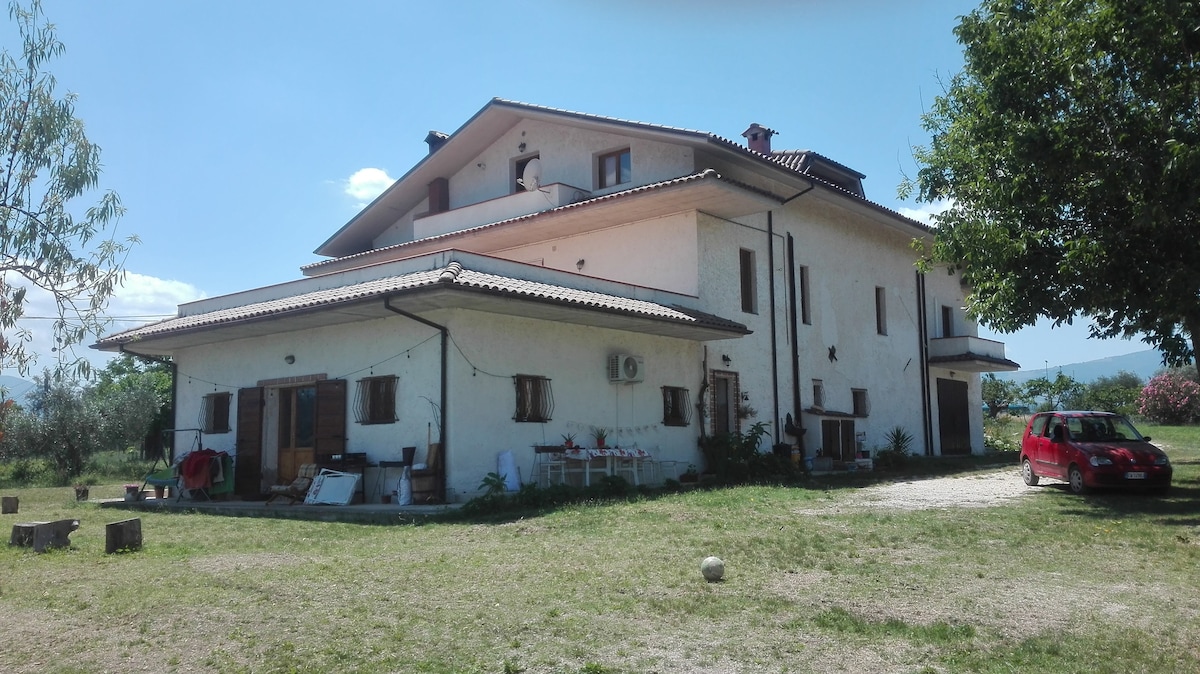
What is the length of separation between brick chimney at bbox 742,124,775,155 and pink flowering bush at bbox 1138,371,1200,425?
27096 mm

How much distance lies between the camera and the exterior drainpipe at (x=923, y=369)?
2745 centimetres

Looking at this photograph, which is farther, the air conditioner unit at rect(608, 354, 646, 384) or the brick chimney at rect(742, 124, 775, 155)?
the brick chimney at rect(742, 124, 775, 155)

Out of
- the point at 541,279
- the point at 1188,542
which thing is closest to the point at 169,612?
the point at 1188,542

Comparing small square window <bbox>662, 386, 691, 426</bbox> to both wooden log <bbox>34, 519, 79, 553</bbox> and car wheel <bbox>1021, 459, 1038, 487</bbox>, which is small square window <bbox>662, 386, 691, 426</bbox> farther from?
wooden log <bbox>34, 519, 79, 553</bbox>

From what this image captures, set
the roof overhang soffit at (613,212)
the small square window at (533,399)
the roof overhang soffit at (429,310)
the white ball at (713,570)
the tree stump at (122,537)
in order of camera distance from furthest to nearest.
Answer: the roof overhang soffit at (613,212)
the small square window at (533,399)
the roof overhang soffit at (429,310)
the tree stump at (122,537)
the white ball at (713,570)

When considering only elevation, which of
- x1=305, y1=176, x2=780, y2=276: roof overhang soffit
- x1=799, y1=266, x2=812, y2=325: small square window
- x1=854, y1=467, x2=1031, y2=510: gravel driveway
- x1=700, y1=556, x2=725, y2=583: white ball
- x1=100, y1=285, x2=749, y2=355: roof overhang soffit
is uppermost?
x1=305, y1=176, x2=780, y2=276: roof overhang soffit

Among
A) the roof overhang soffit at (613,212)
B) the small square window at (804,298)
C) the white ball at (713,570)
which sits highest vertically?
the roof overhang soffit at (613,212)

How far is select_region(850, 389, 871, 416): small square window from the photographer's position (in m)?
24.5

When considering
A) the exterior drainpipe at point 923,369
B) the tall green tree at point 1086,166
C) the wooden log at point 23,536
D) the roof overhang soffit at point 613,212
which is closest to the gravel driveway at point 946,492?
the tall green tree at point 1086,166

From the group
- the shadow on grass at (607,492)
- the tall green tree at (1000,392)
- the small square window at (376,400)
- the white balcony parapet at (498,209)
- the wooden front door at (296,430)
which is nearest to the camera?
the shadow on grass at (607,492)

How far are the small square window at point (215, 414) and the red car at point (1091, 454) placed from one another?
15.3 meters

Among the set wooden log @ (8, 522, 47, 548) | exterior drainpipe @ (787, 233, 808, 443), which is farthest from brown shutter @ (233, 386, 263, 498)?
exterior drainpipe @ (787, 233, 808, 443)

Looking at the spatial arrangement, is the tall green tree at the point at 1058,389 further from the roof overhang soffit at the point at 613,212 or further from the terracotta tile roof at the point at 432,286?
the terracotta tile roof at the point at 432,286

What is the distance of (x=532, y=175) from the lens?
23.0m
